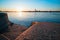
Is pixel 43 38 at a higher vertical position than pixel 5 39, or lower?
higher

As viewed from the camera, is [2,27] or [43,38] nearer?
[43,38]

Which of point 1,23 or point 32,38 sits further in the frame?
point 1,23

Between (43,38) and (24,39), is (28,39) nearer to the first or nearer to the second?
(24,39)

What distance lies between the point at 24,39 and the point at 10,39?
119 cm

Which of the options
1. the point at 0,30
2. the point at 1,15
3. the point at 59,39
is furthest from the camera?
the point at 1,15

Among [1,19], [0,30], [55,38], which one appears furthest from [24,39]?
[1,19]

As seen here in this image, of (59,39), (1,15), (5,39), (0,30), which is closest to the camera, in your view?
(59,39)

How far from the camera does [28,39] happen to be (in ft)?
13.1

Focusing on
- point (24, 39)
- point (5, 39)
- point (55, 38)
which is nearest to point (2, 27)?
point (5, 39)

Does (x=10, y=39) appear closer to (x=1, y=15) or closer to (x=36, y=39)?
(x=36, y=39)

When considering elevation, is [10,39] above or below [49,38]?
below

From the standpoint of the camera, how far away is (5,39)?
500 cm

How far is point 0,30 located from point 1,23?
1.78 ft

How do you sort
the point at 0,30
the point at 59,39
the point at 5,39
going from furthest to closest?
1. the point at 0,30
2. the point at 5,39
3. the point at 59,39
